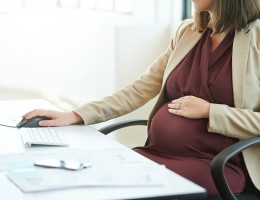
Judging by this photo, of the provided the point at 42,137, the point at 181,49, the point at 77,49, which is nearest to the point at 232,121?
the point at 181,49

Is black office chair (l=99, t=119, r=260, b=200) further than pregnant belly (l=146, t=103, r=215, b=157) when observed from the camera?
No

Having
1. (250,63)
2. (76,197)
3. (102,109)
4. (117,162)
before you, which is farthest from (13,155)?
(250,63)

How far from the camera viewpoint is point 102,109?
2076 millimetres

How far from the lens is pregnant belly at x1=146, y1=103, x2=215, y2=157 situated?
73.0 inches

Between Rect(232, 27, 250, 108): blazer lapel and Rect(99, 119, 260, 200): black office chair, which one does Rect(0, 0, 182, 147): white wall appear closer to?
Rect(232, 27, 250, 108): blazer lapel

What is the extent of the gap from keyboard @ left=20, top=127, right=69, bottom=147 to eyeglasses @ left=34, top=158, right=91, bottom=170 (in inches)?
9.4

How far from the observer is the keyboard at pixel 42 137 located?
1.65 meters

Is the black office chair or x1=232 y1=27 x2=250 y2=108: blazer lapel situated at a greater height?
x1=232 y1=27 x2=250 y2=108: blazer lapel

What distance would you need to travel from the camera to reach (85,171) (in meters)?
1.33

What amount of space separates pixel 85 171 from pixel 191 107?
62cm

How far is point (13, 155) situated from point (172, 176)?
49 centimetres

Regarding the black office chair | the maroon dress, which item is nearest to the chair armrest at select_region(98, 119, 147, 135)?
the maroon dress

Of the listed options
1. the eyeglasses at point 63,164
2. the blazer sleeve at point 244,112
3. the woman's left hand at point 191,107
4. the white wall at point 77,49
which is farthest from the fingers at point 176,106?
the white wall at point 77,49

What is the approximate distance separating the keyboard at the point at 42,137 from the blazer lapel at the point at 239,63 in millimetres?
624
